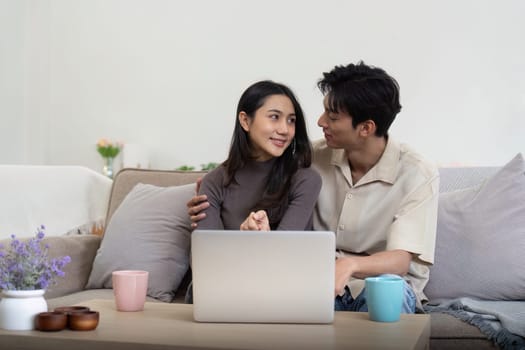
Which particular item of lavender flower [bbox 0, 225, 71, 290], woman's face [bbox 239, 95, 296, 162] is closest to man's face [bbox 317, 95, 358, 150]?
woman's face [bbox 239, 95, 296, 162]

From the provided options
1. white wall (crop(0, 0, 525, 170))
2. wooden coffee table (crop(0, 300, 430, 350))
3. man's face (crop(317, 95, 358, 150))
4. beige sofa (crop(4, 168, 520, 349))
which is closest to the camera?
wooden coffee table (crop(0, 300, 430, 350))

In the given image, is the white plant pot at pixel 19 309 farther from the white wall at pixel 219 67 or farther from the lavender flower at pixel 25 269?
the white wall at pixel 219 67

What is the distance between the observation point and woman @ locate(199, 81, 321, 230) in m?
2.05

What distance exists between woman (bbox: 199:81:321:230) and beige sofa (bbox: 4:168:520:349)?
47 cm

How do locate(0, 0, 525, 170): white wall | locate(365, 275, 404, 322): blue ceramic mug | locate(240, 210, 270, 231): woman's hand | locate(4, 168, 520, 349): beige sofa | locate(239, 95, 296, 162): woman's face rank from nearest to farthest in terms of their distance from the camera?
locate(365, 275, 404, 322): blue ceramic mug < locate(240, 210, 270, 231): woman's hand < locate(4, 168, 520, 349): beige sofa < locate(239, 95, 296, 162): woman's face < locate(0, 0, 525, 170): white wall

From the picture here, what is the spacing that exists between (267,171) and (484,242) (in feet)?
2.37

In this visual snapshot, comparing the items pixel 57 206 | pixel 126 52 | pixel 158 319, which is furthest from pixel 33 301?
pixel 126 52

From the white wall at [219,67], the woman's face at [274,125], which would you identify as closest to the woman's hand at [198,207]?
the woman's face at [274,125]

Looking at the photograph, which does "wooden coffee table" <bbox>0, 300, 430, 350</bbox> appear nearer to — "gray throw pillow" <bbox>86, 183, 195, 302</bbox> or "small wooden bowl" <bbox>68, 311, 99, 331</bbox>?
"small wooden bowl" <bbox>68, 311, 99, 331</bbox>

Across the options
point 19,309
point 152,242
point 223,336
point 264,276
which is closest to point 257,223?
point 264,276

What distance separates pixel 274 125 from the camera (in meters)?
2.05

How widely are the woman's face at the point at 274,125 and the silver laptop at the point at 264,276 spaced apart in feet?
2.15

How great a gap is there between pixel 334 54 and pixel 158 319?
11.8 feet

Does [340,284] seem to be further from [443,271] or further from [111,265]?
[111,265]
